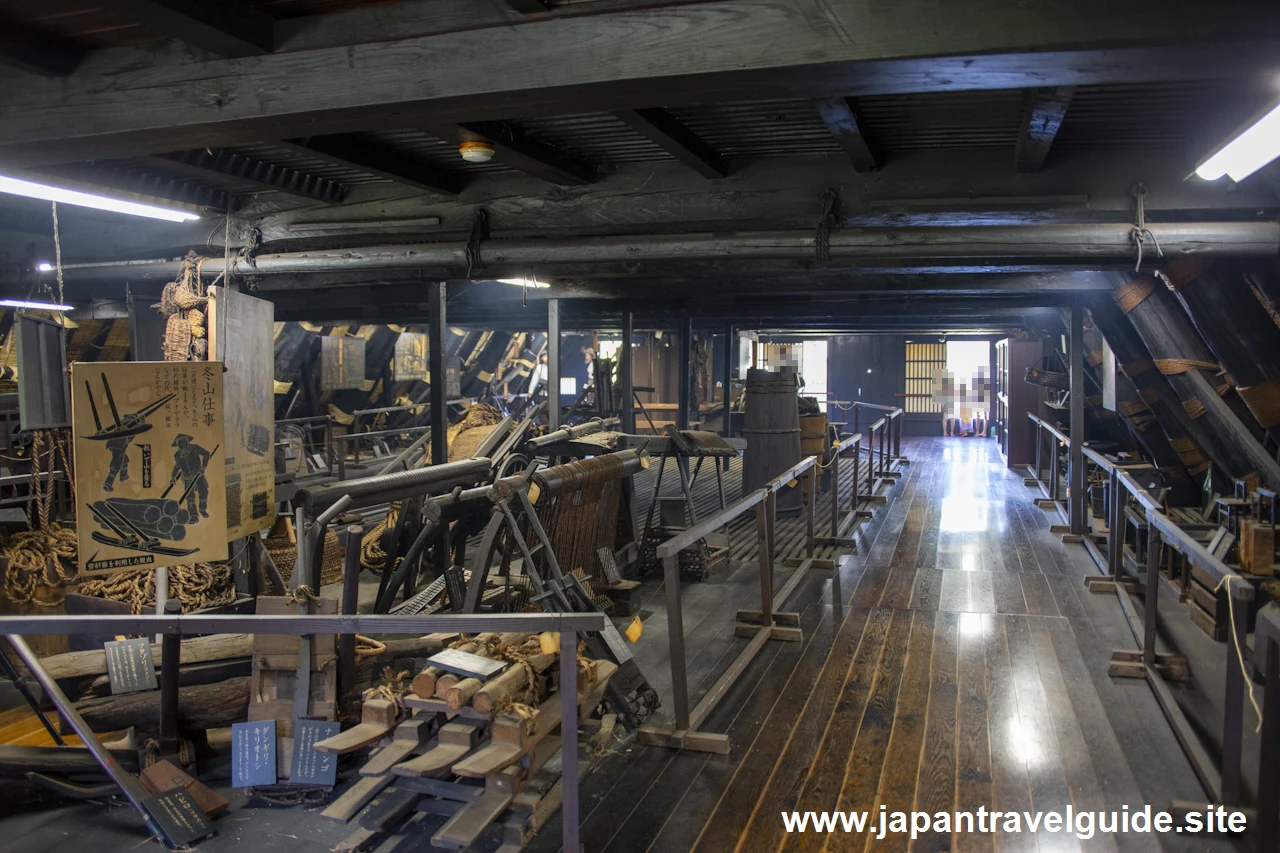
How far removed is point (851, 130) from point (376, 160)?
2450 millimetres

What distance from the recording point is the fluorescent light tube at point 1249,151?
2.99 meters

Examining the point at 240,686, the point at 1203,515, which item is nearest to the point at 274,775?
the point at 240,686

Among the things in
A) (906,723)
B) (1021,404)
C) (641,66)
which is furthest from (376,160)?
(1021,404)

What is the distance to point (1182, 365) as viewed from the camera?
5.63 metres

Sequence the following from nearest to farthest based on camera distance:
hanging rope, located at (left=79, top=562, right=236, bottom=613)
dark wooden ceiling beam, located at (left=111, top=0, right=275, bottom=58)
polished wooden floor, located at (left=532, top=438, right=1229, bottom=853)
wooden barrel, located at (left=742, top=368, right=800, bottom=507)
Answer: dark wooden ceiling beam, located at (left=111, top=0, right=275, bottom=58), polished wooden floor, located at (left=532, top=438, right=1229, bottom=853), hanging rope, located at (left=79, top=562, right=236, bottom=613), wooden barrel, located at (left=742, top=368, right=800, bottom=507)

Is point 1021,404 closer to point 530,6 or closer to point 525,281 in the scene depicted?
point 525,281

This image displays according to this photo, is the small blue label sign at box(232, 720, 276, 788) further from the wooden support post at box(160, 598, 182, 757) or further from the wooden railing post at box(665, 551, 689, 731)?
the wooden railing post at box(665, 551, 689, 731)

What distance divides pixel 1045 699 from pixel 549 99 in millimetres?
3656

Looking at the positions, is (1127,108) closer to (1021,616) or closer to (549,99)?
(549,99)

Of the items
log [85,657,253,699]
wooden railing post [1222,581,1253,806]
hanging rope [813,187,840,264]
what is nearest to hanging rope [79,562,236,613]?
log [85,657,253,699]

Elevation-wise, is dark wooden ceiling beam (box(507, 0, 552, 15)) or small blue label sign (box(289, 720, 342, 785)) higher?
dark wooden ceiling beam (box(507, 0, 552, 15))

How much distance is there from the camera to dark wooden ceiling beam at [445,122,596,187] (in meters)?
3.87

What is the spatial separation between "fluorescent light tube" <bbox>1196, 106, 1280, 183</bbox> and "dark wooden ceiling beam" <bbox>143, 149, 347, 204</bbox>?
4666 millimetres

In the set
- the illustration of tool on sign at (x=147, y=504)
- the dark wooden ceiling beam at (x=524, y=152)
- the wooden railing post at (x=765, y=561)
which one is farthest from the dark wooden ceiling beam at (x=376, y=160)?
the wooden railing post at (x=765, y=561)
